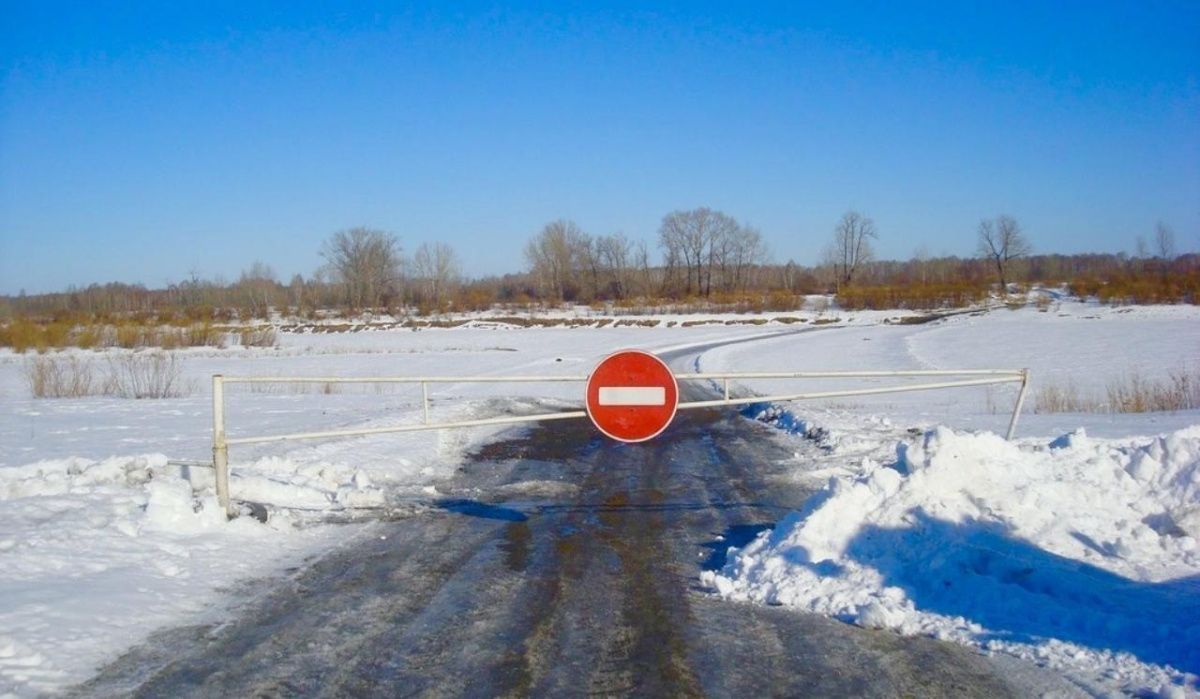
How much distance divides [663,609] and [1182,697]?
2.89 m

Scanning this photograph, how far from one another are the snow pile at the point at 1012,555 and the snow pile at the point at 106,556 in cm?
376

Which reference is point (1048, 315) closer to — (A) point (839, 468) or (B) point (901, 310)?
(B) point (901, 310)

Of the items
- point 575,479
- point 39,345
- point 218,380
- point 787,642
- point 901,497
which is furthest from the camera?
point 39,345

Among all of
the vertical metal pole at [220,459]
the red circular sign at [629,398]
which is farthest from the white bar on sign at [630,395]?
the vertical metal pole at [220,459]

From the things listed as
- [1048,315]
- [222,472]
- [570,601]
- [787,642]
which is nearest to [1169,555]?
[787,642]

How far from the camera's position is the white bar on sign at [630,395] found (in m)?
7.80

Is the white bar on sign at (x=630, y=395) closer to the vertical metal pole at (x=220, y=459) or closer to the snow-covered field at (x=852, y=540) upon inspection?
the snow-covered field at (x=852, y=540)

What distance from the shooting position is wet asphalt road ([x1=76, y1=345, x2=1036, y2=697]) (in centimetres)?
479

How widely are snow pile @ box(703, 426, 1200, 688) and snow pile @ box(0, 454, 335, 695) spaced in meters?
3.76

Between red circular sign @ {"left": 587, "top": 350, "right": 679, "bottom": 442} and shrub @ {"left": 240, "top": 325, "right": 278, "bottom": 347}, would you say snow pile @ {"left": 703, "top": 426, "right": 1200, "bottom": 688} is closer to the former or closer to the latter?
red circular sign @ {"left": 587, "top": 350, "right": 679, "bottom": 442}

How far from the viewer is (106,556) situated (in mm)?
7027

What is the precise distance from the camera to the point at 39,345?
5238 centimetres

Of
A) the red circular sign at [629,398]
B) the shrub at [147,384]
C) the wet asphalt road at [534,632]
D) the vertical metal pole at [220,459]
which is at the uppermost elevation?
the red circular sign at [629,398]

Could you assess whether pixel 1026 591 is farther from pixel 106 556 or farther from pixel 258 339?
pixel 258 339
